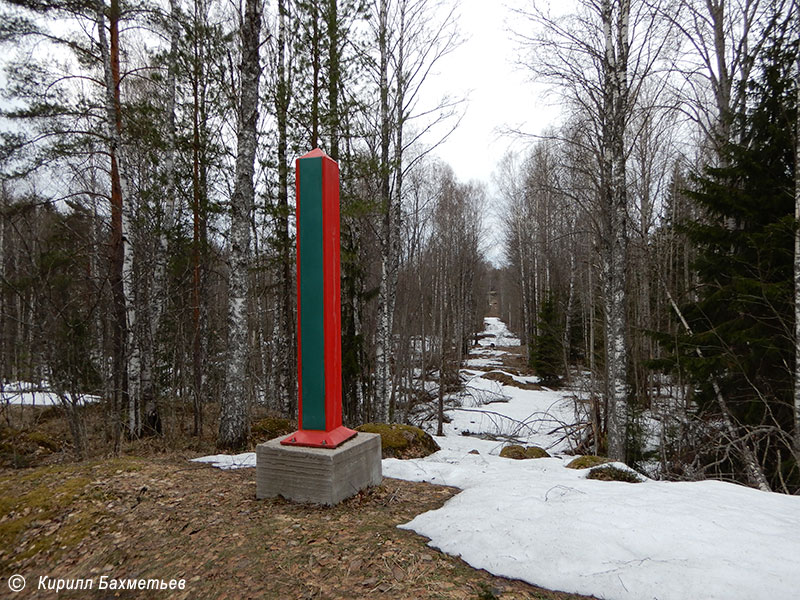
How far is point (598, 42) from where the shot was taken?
8.10 m

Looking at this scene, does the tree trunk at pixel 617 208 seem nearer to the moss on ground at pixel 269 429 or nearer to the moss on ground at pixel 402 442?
the moss on ground at pixel 402 442

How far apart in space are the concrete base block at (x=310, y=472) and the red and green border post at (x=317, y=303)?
10 centimetres

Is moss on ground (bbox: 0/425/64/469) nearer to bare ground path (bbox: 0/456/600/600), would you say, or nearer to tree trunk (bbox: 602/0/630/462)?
bare ground path (bbox: 0/456/600/600)

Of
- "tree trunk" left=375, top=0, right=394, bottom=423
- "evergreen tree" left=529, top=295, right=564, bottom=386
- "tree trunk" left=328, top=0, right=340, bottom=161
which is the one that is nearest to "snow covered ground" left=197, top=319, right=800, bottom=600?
"tree trunk" left=375, top=0, right=394, bottom=423

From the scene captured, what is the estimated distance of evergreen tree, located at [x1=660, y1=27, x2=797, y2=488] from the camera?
6008 mm

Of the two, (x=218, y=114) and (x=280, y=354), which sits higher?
→ (x=218, y=114)

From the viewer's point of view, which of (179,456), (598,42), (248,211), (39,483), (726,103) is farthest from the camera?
(726,103)

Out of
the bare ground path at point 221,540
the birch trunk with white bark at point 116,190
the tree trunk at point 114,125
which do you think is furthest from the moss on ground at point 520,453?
the tree trunk at point 114,125

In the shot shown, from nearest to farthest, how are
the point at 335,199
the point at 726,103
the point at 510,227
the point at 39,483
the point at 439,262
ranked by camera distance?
the point at 335,199, the point at 39,483, the point at 726,103, the point at 439,262, the point at 510,227

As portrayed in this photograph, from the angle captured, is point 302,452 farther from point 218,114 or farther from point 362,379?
point 218,114

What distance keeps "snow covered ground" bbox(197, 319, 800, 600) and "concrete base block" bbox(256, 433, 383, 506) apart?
2.28ft

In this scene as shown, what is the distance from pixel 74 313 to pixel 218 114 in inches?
216

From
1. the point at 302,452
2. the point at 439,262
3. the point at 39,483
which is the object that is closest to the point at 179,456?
the point at 39,483

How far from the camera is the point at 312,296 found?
3590 millimetres
